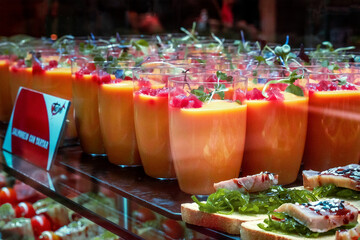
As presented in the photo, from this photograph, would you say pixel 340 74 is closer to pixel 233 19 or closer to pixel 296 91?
pixel 296 91

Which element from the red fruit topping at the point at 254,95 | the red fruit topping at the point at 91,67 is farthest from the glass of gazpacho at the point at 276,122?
the red fruit topping at the point at 91,67

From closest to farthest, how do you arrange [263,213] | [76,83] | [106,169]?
1. [263,213]
2. [106,169]
3. [76,83]

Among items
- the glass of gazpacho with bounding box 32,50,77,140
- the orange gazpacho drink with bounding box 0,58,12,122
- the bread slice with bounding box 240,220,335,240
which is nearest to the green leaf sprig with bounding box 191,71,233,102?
the bread slice with bounding box 240,220,335,240

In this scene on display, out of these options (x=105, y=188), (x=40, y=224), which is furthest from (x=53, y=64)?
(x=105, y=188)

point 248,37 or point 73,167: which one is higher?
point 248,37

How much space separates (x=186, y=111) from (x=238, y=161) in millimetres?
246

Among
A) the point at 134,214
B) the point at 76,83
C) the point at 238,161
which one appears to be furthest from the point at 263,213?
the point at 76,83

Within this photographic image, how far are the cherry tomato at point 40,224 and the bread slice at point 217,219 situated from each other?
30.9 inches

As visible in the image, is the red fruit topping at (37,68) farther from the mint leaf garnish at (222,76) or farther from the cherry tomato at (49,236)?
the mint leaf garnish at (222,76)

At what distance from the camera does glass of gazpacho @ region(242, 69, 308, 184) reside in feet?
5.56

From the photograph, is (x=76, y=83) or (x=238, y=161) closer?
(x=238, y=161)

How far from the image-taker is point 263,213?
1.42 meters

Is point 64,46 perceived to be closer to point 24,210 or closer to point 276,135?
point 24,210

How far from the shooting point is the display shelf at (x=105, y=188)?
1.61 meters
